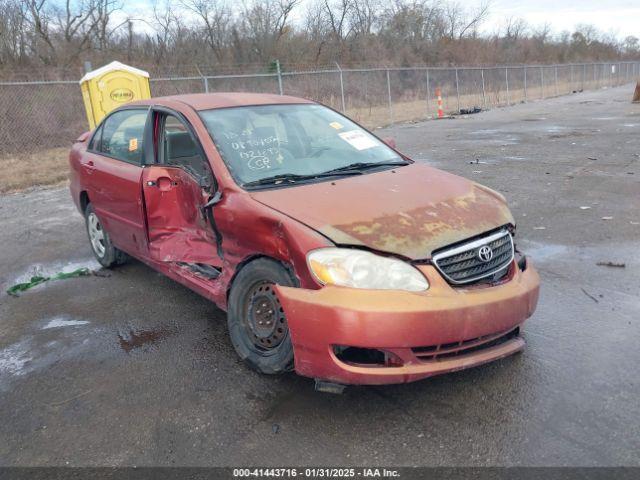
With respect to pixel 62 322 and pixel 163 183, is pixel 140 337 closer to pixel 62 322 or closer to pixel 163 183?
pixel 62 322

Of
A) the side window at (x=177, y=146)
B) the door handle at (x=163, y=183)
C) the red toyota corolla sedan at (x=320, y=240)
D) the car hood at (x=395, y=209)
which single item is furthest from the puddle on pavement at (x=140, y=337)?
the car hood at (x=395, y=209)

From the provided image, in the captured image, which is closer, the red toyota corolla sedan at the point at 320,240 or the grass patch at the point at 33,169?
the red toyota corolla sedan at the point at 320,240

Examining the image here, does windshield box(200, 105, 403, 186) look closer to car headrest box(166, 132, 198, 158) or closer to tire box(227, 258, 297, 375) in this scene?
car headrest box(166, 132, 198, 158)

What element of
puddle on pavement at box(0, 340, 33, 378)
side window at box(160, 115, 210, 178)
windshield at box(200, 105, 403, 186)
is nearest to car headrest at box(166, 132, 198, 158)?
side window at box(160, 115, 210, 178)

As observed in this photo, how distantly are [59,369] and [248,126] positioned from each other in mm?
2045

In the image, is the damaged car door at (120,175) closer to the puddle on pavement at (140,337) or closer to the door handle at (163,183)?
the door handle at (163,183)

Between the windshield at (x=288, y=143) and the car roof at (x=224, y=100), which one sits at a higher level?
the car roof at (x=224, y=100)

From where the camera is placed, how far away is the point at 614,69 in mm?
49438

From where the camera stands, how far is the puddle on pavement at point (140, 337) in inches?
151

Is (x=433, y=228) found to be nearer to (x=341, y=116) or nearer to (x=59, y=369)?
(x=341, y=116)

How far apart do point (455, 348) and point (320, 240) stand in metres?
0.86

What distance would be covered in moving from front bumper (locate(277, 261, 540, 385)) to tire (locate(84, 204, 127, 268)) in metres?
3.04

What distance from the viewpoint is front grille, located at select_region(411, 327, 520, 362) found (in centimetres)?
273

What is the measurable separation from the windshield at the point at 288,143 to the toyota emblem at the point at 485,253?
110cm
